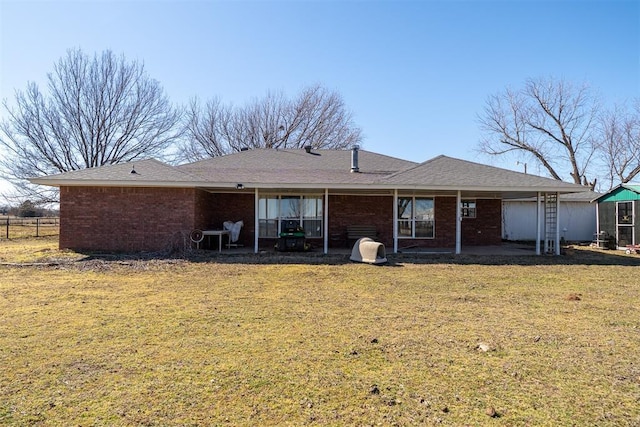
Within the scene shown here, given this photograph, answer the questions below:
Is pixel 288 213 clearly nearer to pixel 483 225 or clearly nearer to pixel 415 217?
pixel 415 217

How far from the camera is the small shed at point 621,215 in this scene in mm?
15812

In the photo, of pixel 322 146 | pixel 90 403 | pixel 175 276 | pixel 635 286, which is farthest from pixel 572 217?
pixel 90 403

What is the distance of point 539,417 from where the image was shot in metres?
2.90

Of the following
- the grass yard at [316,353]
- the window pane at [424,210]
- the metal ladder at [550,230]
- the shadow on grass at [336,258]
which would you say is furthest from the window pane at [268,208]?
the metal ladder at [550,230]

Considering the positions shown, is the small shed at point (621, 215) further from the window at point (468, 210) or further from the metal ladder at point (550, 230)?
the window at point (468, 210)

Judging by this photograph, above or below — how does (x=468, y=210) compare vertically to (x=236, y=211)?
above

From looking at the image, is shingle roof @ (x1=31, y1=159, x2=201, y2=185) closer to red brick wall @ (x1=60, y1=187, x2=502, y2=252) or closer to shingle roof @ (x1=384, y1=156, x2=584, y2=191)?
red brick wall @ (x1=60, y1=187, x2=502, y2=252)

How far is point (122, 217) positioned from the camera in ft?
41.8

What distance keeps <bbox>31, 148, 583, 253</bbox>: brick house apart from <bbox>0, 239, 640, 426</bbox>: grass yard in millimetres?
4617

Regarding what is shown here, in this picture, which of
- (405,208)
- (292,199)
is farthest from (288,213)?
(405,208)

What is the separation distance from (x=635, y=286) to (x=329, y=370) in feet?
25.2

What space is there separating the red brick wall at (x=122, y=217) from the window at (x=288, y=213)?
9.29ft

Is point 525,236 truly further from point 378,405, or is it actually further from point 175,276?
point 378,405

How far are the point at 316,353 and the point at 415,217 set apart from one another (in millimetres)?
11317
